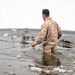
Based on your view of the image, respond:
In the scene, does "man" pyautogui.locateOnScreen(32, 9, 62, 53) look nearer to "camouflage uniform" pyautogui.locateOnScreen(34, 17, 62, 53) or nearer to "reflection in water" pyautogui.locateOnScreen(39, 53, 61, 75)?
"camouflage uniform" pyautogui.locateOnScreen(34, 17, 62, 53)

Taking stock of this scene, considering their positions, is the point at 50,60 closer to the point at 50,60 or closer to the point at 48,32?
the point at 50,60

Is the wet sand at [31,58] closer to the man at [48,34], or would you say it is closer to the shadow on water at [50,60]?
the shadow on water at [50,60]

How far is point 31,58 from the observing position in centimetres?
1042

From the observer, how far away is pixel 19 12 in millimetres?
17188

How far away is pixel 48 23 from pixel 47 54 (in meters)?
1.17

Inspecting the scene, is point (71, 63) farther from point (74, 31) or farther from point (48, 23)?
point (74, 31)

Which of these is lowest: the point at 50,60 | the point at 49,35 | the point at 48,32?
the point at 50,60

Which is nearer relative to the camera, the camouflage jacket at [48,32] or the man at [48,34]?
the camouflage jacket at [48,32]

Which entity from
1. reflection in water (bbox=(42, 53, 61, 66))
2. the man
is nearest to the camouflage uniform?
the man

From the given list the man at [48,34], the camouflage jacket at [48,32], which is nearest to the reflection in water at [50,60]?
the man at [48,34]

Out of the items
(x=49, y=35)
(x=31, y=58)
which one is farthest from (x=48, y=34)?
(x=31, y=58)

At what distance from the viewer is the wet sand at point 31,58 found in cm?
868

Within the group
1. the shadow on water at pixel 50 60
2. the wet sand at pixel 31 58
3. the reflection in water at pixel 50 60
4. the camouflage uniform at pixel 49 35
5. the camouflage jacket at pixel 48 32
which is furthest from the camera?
the camouflage uniform at pixel 49 35

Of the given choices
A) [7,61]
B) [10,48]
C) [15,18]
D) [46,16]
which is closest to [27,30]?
[15,18]
